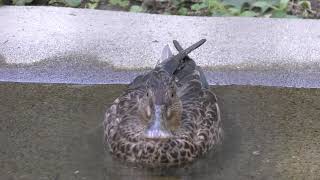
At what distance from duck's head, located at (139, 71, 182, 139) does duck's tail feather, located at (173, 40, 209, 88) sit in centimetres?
37

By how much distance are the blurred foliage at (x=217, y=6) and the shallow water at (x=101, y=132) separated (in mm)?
1498

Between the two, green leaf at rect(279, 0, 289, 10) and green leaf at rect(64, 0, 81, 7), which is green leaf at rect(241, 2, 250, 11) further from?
green leaf at rect(64, 0, 81, 7)

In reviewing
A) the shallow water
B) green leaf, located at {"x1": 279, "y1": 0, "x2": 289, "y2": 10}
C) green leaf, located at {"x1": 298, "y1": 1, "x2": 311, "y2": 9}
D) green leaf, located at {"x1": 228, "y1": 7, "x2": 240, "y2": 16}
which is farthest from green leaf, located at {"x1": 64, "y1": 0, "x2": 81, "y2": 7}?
green leaf, located at {"x1": 298, "y1": 1, "x2": 311, "y2": 9}

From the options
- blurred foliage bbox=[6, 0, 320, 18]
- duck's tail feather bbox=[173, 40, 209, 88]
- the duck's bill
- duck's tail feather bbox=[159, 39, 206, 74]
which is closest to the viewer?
the duck's bill

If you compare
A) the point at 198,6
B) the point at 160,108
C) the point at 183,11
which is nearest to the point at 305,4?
the point at 198,6

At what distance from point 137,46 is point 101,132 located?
113cm

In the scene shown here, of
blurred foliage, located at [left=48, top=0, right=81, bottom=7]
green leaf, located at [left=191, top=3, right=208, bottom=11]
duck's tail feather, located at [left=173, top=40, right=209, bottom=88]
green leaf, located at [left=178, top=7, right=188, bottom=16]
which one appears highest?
duck's tail feather, located at [left=173, top=40, right=209, bottom=88]

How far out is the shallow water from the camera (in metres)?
4.80

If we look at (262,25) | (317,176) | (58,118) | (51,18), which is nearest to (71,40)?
(51,18)

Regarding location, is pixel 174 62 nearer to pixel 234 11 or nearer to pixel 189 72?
pixel 189 72

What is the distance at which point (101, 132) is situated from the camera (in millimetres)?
5332

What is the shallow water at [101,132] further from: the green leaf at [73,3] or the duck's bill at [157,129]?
the green leaf at [73,3]

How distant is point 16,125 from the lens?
529 cm

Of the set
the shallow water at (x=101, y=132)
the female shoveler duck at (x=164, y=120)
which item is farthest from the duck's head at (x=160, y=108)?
the shallow water at (x=101, y=132)
